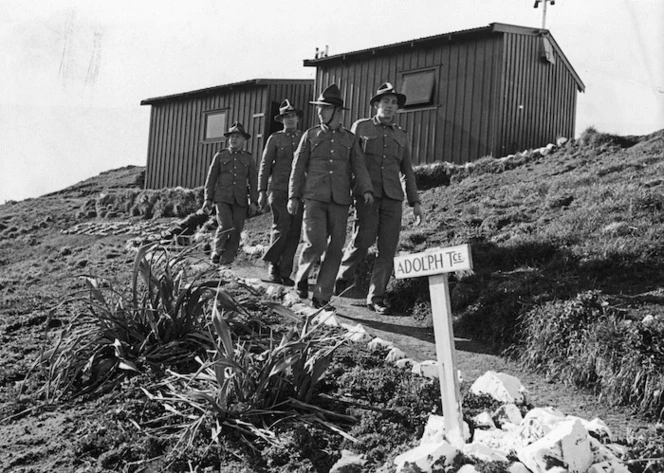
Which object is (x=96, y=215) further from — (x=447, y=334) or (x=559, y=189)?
(x=447, y=334)

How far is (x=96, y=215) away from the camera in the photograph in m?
19.7

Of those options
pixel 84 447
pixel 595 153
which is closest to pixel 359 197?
pixel 84 447

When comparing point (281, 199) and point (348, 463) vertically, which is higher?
point (281, 199)

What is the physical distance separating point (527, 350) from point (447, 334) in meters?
2.28

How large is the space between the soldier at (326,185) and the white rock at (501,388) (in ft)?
9.91

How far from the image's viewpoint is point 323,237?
6895 mm

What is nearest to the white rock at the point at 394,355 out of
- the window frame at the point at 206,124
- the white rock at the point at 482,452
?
the white rock at the point at 482,452

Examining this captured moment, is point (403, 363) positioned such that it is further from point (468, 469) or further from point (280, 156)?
point (280, 156)

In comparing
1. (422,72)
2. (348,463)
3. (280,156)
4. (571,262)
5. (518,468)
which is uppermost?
(422,72)

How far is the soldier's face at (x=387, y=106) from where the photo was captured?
23.5 ft

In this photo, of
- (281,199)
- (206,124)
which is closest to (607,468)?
(281,199)

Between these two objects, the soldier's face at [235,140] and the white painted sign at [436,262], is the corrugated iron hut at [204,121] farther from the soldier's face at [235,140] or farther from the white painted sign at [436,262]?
the white painted sign at [436,262]

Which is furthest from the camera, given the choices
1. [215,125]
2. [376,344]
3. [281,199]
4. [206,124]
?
[206,124]

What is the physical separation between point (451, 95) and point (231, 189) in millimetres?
6724
